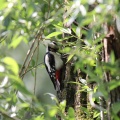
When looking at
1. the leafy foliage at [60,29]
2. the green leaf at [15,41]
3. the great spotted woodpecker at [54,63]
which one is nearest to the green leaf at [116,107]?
the leafy foliage at [60,29]

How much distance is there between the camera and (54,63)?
2893mm

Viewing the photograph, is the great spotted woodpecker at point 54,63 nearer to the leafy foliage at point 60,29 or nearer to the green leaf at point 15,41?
the leafy foliage at point 60,29

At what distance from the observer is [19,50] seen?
2609 millimetres

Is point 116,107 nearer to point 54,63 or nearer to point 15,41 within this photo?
point 15,41

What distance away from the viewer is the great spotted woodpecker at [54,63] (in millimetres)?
2572

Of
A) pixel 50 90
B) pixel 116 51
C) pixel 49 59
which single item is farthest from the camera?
pixel 50 90

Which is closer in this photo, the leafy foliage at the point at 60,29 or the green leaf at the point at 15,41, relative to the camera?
the leafy foliage at the point at 60,29

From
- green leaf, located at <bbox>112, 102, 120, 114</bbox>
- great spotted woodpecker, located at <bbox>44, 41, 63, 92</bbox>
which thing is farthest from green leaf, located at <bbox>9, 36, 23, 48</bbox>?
great spotted woodpecker, located at <bbox>44, 41, 63, 92</bbox>

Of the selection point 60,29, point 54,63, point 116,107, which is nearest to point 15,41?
point 116,107

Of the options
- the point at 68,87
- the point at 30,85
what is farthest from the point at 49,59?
the point at 68,87

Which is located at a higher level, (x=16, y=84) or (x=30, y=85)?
(x=16, y=84)

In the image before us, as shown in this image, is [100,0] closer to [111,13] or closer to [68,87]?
[111,13]

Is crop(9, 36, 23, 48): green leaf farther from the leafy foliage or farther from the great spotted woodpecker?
the great spotted woodpecker

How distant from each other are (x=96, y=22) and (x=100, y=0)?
0.06m
